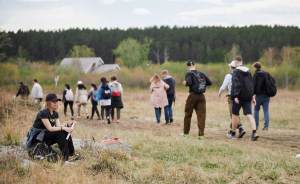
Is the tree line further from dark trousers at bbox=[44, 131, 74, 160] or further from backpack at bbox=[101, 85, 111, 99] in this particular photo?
dark trousers at bbox=[44, 131, 74, 160]

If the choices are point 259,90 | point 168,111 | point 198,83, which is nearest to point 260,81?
point 259,90

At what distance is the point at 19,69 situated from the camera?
8262cm

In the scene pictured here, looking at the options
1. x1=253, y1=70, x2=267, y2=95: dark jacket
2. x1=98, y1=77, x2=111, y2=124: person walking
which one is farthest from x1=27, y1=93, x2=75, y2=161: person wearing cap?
x1=98, y1=77, x2=111, y2=124: person walking

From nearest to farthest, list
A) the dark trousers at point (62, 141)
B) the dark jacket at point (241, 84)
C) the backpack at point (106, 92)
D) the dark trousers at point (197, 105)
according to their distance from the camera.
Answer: the dark trousers at point (62, 141), the dark jacket at point (241, 84), the dark trousers at point (197, 105), the backpack at point (106, 92)

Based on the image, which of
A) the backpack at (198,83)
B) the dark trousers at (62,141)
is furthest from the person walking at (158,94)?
the dark trousers at (62,141)

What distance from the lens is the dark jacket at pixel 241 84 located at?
45.3 ft

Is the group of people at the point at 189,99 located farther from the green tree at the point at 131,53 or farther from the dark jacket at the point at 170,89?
the green tree at the point at 131,53

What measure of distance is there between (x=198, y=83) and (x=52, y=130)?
511 centimetres

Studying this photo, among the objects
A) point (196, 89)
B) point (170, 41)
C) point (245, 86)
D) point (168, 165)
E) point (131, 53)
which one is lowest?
point (131, 53)

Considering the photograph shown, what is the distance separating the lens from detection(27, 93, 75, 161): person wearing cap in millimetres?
10281

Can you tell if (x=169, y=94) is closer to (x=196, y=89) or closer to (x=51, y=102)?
(x=196, y=89)

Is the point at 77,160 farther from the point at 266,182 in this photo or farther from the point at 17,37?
the point at 17,37

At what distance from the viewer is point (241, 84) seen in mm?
13820

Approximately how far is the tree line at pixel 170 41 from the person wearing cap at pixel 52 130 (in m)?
113
